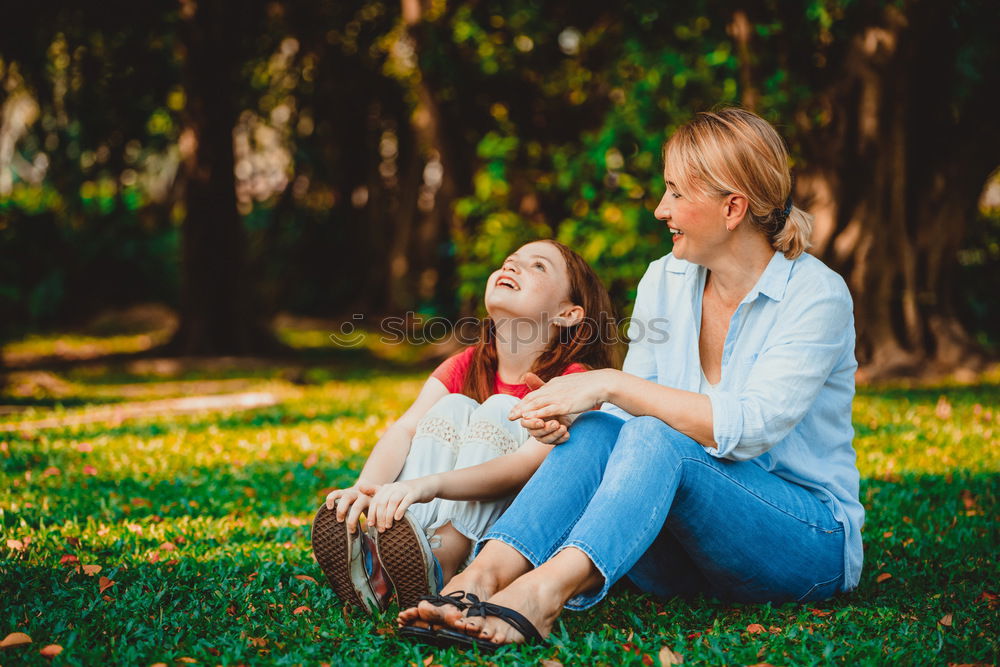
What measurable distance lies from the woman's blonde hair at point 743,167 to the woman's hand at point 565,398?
0.67 metres

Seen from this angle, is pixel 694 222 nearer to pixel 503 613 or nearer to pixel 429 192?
pixel 503 613

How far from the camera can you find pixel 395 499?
2822 mm

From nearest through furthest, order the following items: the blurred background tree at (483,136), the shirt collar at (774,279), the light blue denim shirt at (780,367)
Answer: the light blue denim shirt at (780,367)
the shirt collar at (774,279)
the blurred background tree at (483,136)

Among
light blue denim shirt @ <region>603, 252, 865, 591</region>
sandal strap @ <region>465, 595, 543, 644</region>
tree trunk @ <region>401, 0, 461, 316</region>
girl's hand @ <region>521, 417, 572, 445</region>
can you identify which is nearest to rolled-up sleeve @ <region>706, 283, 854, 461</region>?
light blue denim shirt @ <region>603, 252, 865, 591</region>

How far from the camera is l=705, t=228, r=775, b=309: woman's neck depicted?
3.12 metres

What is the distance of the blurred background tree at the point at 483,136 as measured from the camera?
9242mm

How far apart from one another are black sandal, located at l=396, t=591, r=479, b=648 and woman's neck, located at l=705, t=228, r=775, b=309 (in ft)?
4.39

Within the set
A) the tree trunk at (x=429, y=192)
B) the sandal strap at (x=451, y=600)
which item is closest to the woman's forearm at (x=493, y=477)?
the sandal strap at (x=451, y=600)

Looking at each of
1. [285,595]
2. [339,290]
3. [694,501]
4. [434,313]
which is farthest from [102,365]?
[694,501]

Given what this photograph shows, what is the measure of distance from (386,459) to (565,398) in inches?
30.1

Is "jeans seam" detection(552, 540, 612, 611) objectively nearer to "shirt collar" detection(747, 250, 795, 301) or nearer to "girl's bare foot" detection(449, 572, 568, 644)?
"girl's bare foot" detection(449, 572, 568, 644)

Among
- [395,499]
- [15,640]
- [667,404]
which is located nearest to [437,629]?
A: [395,499]

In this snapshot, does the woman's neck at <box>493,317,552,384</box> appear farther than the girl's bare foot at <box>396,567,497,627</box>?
Yes

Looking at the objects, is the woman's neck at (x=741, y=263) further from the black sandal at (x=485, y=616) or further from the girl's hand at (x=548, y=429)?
the black sandal at (x=485, y=616)
